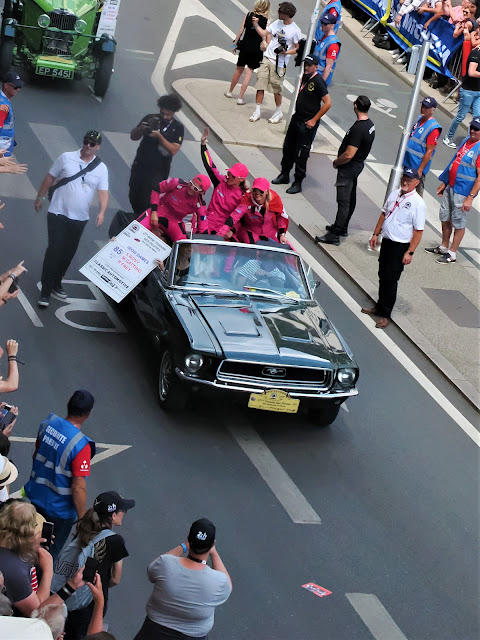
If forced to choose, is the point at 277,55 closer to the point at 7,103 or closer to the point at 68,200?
the point at 7,103

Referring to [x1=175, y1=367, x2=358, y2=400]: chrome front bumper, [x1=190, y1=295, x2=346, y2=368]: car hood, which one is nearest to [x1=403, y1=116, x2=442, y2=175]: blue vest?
[x1=190, y1=295, x2=346, y2=368]: car hood

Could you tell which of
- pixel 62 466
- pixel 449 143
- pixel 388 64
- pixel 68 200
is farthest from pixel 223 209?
pixel 388 64

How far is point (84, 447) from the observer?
7.59 metres

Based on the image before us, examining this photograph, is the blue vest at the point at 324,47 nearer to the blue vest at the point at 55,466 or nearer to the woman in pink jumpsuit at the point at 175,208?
the woman in pink jumpsuit at the point at 175,208

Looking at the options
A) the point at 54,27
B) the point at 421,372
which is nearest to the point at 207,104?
the point at 54,27

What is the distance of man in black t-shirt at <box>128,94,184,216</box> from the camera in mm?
14594

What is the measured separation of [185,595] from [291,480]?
3.62 m

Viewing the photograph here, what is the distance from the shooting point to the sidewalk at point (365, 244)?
13727 millimetres

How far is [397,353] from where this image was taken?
13242 millimetres

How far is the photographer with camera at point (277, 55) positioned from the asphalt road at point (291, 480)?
23.2 feet

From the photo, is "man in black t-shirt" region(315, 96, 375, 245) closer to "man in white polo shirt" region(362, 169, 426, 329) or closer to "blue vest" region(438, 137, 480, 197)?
"blue vest" region(438, 137, 480, 197)

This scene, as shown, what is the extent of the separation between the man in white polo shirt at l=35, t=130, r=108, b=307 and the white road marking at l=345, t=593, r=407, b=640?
5470 mm

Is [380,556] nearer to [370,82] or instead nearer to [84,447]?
[84,447]

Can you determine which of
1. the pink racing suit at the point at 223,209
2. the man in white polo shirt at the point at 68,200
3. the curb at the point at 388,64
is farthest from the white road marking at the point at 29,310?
the curb at the point at 388,64
